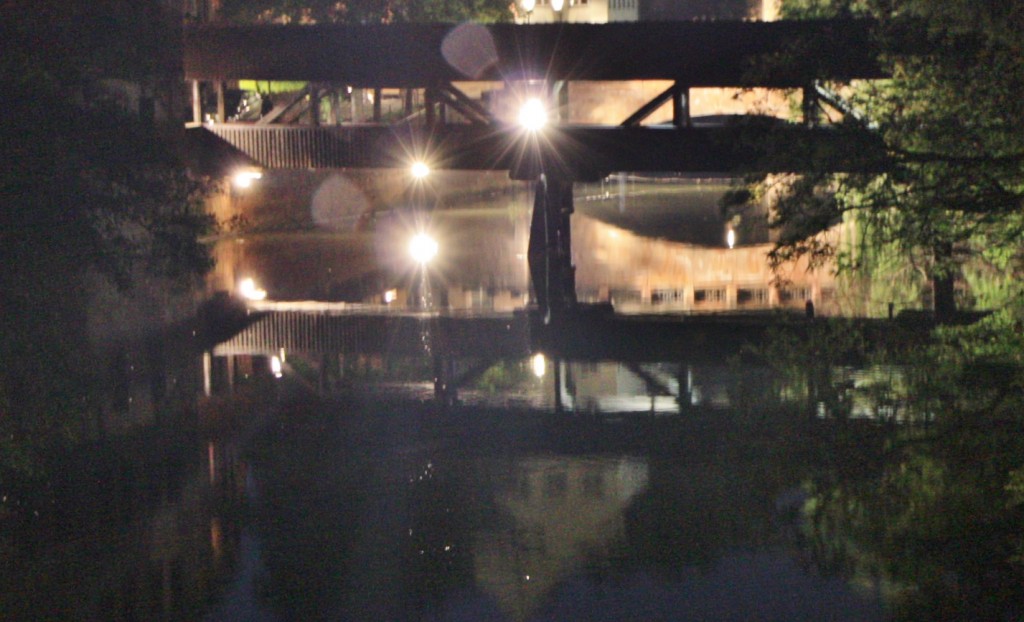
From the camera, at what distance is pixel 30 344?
47.5 feet

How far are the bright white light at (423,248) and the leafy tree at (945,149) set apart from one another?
20814 mm

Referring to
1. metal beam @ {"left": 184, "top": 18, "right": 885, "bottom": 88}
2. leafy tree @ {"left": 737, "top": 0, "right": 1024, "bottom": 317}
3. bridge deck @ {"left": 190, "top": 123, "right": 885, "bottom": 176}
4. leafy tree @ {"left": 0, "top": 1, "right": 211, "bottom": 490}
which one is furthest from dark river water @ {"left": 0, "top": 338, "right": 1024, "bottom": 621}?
metal beam @ {"left": 184, "top": 18, "right": 885, "bottom": 88}

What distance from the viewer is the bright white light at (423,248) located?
120 feet

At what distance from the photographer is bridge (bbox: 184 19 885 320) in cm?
2730

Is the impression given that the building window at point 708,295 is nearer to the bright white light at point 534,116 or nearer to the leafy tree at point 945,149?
the bright white light at point 534,116

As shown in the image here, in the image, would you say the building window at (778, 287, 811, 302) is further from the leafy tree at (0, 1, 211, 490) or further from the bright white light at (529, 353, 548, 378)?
the leafy tree at (0, 1, 211, 490)

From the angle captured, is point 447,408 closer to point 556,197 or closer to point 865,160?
point 865,160

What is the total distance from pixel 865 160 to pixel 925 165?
0.70m

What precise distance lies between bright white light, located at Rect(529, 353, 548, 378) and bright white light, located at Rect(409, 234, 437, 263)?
13912mm

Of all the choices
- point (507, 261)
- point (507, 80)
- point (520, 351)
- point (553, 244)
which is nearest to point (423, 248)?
point (507, 261)

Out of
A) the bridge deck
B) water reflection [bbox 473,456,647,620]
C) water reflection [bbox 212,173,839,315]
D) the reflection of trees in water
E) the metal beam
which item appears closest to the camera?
the reflection of trees in water

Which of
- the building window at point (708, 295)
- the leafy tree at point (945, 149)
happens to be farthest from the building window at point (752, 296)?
the leafy tree at point (945, 149)

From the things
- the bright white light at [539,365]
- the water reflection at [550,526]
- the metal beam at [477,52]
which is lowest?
the water reflection at [550,526]

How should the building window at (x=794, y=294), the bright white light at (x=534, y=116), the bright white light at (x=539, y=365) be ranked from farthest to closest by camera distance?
the bright white light at (x=534, y=116)
the building window at (x=794, y=294)
the bright white light at (x=539, y=365)
